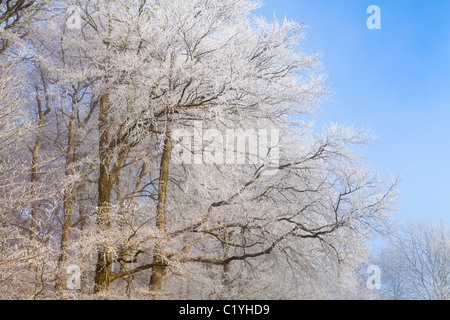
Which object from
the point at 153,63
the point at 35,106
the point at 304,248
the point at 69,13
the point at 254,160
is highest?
the point at 69,13

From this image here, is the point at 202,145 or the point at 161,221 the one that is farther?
the point at 202,145

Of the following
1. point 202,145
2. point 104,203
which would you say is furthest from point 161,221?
point 202,145

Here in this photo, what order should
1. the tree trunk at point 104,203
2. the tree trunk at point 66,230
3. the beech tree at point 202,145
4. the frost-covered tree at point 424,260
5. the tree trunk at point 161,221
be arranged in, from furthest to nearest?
the frost-covered tree at point 424,260 → the tree trunk at point 161,221 → the beech tree at point 202,145 → the tree trunk at point 104,203 → the tree trunk at point 66,230

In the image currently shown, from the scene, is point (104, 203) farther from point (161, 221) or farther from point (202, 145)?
point (202, 145)

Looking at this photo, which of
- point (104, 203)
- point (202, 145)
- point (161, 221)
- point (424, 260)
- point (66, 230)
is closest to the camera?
point (104, 203)

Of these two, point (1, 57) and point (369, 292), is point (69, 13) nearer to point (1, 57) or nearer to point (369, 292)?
point (1, 57)

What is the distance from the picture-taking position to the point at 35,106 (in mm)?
13906

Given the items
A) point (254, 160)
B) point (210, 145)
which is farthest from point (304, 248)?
point (210, 145)

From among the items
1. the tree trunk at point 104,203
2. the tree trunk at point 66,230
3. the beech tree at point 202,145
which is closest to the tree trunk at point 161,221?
the beech tree at point 202,145

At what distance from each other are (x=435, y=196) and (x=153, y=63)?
87197 mm

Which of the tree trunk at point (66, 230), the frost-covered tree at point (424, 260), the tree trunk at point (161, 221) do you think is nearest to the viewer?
the tree trunk at point (66, 230)

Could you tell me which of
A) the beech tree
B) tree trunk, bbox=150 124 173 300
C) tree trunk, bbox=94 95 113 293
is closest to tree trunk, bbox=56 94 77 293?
the beech tree

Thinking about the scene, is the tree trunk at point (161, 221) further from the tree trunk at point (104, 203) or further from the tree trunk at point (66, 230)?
the tree trunk at point (66, 230)

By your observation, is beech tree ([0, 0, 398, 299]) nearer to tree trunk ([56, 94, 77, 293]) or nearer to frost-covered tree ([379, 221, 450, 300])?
tree trunk ([56, 94, 77, 293])
